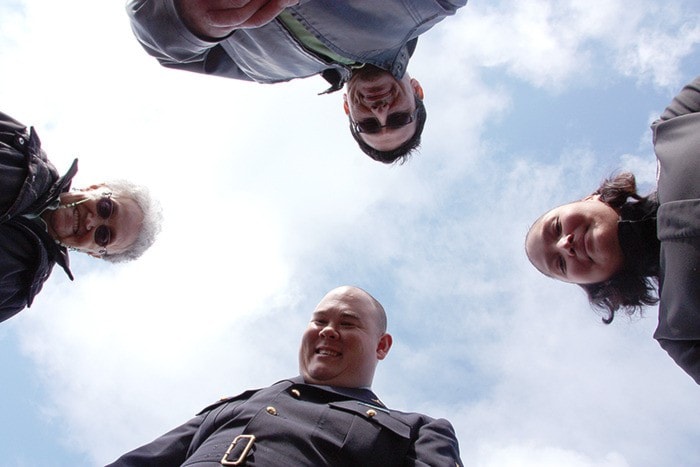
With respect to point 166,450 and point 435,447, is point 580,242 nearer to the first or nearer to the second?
point 435,447

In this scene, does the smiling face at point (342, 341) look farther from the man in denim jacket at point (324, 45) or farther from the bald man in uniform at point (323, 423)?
the man in denim jacket at point (324, 45)

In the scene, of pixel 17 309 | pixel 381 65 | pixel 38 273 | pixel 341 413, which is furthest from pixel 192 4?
pixel 17 309

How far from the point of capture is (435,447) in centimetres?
267

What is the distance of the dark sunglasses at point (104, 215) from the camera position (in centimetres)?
376

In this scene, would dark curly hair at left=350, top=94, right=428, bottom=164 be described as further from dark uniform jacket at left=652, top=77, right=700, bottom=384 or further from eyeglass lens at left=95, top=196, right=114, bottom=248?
dark uniform jacket at left=652, top=77, right=700, bottom=384

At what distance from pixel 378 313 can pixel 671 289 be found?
2014 mm

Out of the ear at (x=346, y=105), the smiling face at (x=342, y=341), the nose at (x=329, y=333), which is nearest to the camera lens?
the smiling face at (x=342, y=341)

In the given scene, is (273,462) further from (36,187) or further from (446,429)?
(36,187)

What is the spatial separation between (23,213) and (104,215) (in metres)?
0.57

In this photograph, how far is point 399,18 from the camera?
121 inches

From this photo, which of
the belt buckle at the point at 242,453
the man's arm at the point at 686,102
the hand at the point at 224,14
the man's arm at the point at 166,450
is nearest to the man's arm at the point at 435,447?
the belt buckle at the point at 242,453

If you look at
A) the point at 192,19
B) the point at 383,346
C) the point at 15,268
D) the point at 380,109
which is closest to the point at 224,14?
the point at 192,19

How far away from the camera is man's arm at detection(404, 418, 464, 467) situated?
2580mm

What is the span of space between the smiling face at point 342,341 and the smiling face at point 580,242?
3.90ft
